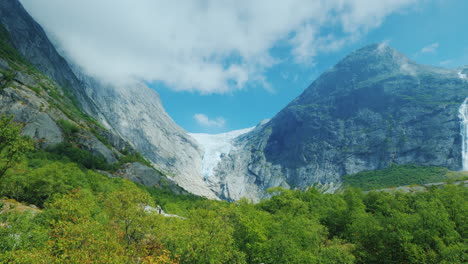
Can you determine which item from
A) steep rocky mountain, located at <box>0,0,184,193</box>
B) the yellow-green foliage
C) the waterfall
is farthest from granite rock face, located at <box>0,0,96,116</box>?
the waterfall

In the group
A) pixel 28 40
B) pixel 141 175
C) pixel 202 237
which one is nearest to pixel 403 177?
pixel 141 175

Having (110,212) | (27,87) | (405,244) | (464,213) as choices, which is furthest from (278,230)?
(27,87)

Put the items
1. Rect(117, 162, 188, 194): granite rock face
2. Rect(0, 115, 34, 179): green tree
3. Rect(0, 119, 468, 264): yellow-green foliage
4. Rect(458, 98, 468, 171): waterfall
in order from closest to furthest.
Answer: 1. Rect(0, 119, 468, 264): yellow-green foliage
2. Rect(0, 115, 34, 179): green tree
3. Rect(117, 162, 188, 194): granite rock face
4. Rect(458, 98, 468, 171): waterfall

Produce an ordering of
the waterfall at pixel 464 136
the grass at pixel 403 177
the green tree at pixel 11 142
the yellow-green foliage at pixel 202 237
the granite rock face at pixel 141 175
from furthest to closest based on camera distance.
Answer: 1. the waterfall at pixel 464 136
2. the grass at pixel 403 177
3. the granite rock face at pixel 141 175
4. the green tree at pixel 11 142
5. the yellow-green foliage at pixel 202 237

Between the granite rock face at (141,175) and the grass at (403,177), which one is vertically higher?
the grass at (403,177)

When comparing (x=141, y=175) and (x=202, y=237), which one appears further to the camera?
(x=141, y=175)

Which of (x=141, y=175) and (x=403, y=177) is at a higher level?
(x=403, y=177)

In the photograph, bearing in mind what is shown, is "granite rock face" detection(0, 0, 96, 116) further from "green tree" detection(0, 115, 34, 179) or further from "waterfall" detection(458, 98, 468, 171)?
"waterfall" detection(458, 98, 468, 171)

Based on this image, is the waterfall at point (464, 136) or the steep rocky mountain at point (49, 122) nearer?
the steep rocky mountain at point (49, 122)

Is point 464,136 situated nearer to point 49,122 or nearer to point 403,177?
point 403,177

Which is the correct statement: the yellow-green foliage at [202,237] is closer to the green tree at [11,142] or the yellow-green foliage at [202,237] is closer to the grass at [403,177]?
the green tree at [11,142]

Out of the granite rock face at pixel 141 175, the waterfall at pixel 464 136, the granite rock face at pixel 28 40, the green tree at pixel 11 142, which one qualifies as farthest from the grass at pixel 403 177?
the granite rock face at pixel 28 40
